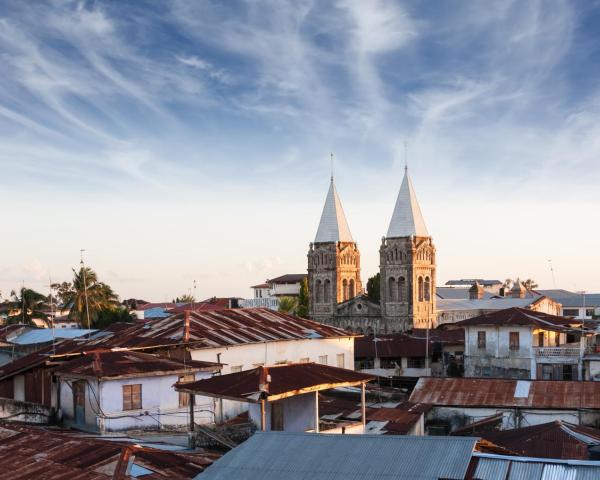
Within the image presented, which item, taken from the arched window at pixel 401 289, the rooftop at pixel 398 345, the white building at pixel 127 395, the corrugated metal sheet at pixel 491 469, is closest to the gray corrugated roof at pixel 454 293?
the arched window at pixel 401 289

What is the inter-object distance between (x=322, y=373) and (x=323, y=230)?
276 ft

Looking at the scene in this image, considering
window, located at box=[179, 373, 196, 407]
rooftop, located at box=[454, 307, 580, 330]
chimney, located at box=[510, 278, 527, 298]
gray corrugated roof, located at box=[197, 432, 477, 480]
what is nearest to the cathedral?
chimney, located at box=[510, 278, 527, 298]

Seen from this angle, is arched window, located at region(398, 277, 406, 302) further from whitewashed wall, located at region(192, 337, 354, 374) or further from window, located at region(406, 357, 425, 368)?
whitewashed wall, located at region(192, 337, 354, 374)

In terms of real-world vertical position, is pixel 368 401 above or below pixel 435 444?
below

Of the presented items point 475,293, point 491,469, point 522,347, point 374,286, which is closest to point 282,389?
point 491,469

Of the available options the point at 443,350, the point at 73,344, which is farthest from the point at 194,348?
the point at 443,350

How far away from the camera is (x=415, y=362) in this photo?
59.3 meters

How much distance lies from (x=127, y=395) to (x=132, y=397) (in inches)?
7.7

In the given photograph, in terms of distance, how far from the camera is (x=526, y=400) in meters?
35.5

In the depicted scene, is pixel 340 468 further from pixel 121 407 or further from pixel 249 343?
pixel 249 343

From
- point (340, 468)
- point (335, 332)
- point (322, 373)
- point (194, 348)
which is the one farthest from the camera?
point (335, 332)

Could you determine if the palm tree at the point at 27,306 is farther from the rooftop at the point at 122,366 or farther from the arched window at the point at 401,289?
the rooftop at the point at 122,366

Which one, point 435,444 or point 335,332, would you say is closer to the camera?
point 435,444

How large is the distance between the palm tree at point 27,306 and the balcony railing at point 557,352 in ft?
185
